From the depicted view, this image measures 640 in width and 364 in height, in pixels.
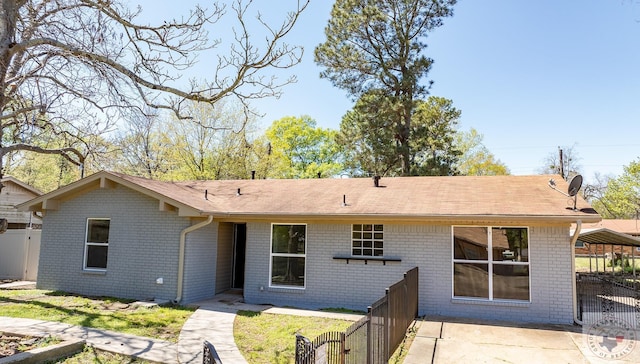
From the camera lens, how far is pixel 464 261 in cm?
933

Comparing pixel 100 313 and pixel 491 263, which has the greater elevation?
pixel 491 263

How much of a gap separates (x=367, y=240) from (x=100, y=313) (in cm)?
648

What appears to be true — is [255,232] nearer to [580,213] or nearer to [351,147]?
[580,213]

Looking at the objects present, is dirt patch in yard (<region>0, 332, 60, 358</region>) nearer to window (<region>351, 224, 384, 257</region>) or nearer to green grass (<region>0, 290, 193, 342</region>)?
green grass (<region>0, 290, 193, 342</region>)

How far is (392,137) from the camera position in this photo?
23.4m

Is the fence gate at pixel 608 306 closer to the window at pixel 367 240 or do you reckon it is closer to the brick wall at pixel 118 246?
the window at pixel 367 240

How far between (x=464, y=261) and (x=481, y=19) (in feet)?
38.4

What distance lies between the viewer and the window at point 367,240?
10047mm

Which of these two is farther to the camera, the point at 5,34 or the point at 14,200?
the point at 14,200

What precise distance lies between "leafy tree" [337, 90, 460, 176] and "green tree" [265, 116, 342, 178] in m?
9.83

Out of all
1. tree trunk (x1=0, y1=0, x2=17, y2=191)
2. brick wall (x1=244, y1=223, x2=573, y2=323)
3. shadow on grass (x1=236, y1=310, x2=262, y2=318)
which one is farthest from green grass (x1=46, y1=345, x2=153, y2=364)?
brick wall (x1=244, y1=223, x2=573, y2=323)

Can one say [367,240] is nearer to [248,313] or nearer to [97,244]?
[248,313]

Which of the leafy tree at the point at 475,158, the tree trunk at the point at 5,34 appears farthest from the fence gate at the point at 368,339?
the leafy tree at the point at 475,158

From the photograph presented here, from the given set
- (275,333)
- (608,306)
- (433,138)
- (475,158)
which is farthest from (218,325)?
(475,158)
